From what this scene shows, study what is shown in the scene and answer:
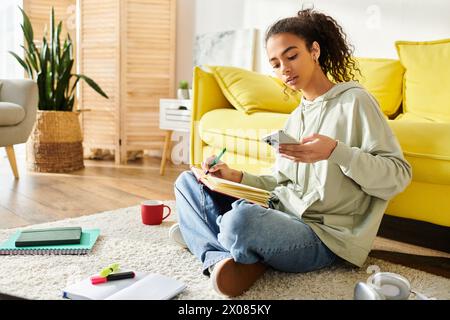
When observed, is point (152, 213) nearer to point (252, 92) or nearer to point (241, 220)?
point (241, 220)

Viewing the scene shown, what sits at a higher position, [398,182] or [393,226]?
[398,182]

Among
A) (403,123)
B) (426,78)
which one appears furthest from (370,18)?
(403,123)

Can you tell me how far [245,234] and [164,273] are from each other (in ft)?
1.14

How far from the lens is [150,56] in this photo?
153 inches

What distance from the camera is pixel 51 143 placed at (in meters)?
3.33

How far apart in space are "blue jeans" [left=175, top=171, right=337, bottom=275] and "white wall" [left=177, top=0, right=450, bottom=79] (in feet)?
5.55

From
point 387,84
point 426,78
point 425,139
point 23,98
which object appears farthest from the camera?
point 23,98

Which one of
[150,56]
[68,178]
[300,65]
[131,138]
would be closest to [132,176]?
[68,178]

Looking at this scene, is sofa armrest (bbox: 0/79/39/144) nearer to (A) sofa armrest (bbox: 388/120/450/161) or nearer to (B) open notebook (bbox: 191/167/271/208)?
(B) open notebook (bbox: 191/167/271/208)

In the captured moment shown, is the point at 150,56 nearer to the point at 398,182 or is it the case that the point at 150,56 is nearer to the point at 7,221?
Result: the point at 7,221

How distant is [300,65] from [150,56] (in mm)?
2697

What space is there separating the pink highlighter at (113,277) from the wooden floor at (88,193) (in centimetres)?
89

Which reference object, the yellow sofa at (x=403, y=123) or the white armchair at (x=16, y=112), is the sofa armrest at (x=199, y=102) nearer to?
the yellow sofa at (x=403, y=123)

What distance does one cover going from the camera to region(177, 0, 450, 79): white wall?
8.30 feet
